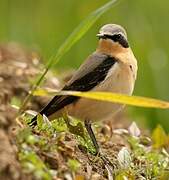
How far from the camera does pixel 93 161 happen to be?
7137 mm

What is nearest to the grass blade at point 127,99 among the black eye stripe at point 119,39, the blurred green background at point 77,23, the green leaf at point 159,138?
the black eye stripe at point 119,39

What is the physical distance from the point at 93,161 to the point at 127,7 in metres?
7.23

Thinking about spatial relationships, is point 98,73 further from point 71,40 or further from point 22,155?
point 22,155

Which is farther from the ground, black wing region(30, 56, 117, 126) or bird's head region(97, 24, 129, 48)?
bird's head region(97, 24, 129, 48)

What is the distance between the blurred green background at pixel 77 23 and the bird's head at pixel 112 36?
14.2 ft

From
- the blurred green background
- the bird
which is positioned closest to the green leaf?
the bird

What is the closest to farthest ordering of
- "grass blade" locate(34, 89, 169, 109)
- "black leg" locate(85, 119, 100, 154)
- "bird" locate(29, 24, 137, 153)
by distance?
1. "grass blade" locate(34, 89, 169, 109)
2. "black leg" locate(85, 119, 100, 154)
3. "bird" locate(29, 24, 137, 153)

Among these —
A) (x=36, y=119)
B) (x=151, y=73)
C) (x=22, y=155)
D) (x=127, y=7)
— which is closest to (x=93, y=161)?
(x=36, y=119)

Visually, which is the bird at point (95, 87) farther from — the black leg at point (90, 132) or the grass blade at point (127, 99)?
the grass blade at point (127, 99)

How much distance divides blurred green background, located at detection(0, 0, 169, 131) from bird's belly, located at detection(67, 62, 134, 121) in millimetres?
4739

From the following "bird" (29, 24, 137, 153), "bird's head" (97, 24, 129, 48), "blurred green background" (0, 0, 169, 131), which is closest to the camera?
"bird" (29, 24, 137, 153)

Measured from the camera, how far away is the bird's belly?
7.72 metres

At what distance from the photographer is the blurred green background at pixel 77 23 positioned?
13.0 m

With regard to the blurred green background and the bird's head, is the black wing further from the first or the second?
the blurred green background
